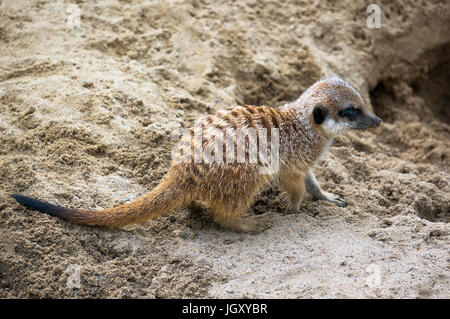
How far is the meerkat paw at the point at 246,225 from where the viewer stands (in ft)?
9.81

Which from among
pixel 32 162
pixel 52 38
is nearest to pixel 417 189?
pixel 32 162

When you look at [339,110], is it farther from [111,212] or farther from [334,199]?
[111,212]

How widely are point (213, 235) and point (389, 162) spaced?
1825 millimetres

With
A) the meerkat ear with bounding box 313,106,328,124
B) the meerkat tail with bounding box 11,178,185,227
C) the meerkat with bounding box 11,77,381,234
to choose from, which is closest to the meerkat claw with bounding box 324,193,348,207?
the meerkat with bounding box 11,77,381,234

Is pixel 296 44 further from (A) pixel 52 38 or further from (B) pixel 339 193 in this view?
(A) pixel 52 38

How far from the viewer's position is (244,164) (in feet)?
9.43

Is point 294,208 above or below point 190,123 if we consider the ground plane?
below

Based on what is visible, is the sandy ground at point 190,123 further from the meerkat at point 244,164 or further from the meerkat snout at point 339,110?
the meerkat snout at point 339,110

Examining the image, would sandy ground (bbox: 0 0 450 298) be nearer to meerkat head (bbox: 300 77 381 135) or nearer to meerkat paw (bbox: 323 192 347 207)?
meerkat paw (bbox: 323 192 347 207)

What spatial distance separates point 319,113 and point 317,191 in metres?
0.56

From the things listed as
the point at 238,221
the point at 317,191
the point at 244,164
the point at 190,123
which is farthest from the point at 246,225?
the point at 190,123

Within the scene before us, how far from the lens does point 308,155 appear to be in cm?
325

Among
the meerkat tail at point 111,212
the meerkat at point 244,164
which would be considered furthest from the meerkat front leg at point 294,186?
the meerkat tail at point 111,212

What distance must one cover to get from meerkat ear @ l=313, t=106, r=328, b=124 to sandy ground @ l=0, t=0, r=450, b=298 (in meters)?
0.59
